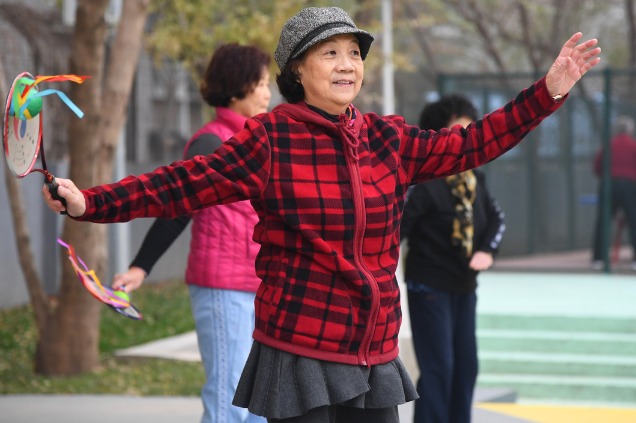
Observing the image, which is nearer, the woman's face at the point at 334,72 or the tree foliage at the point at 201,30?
the woman's face at the point at 334,72

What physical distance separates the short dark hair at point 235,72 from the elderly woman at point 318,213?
5.04 ft

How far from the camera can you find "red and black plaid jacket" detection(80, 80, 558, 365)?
138 inches

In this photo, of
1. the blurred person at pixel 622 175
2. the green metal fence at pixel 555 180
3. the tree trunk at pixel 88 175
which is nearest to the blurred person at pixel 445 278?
the tree trunk at pixel 88 175

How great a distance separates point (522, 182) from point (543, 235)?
26.5 inches

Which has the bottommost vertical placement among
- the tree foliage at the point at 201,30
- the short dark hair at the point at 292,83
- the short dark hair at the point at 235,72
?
the short dark hair at the point at 292,83

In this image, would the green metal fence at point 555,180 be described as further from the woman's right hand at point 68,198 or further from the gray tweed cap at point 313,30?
the woman's right hand at point 68,198

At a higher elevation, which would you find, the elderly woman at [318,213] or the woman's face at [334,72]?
the woman's face at [334,72]

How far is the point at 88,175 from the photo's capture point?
8742 millimetres

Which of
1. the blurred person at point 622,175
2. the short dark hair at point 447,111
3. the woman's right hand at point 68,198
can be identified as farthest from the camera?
the blurred person at point 622,175

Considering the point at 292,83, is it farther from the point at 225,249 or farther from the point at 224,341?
the point at 224,341

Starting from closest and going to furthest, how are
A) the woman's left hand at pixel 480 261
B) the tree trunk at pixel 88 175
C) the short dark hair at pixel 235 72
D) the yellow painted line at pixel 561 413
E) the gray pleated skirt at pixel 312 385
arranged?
the gray pleated skirt at pixel 312 385, the short dark hair at pixel 235 72, the woman's left hand at pixel 480 261, the yellow painted line at pixel 561 413, the tree trunk at pixel 88 175

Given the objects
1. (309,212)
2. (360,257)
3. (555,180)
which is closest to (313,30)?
(309,212)

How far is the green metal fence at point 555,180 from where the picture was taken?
578 inches

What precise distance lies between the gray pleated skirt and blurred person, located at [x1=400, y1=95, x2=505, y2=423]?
2335mm
